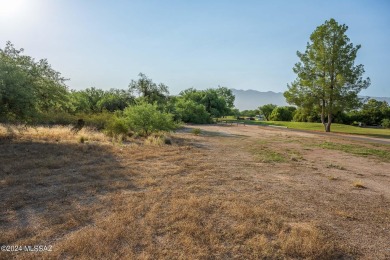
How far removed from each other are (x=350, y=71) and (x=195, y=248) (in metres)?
31.8

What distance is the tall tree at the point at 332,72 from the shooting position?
29047mm

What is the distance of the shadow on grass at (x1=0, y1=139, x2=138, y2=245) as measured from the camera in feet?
14.2

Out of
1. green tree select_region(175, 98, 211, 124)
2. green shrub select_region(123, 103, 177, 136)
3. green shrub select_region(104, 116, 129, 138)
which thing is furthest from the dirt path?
green tree select_region(175, 98, 211, 124)

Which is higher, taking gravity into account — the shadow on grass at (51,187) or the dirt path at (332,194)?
the shadow on grass at (51,187)

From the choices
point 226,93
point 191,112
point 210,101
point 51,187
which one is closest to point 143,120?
point 51,187

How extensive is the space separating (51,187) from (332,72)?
103 feet

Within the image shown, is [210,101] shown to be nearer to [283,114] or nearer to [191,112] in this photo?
[191,112]

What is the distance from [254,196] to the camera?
6.23m

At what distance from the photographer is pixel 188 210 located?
16.8ft

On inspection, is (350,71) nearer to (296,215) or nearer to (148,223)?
(296,215)

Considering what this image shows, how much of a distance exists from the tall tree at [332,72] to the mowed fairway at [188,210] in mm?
22249

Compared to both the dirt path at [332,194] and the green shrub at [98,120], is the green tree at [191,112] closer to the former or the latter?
the green shrub at [98,120]

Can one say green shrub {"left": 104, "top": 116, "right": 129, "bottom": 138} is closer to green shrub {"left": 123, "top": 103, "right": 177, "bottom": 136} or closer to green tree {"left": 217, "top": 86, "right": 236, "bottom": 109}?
green shrub {"left": 123, "top": 103, "right": 177, "bottom": 136}

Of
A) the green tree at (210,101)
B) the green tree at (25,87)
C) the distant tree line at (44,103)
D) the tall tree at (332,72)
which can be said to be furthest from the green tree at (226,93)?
the green tree at (25,87)
